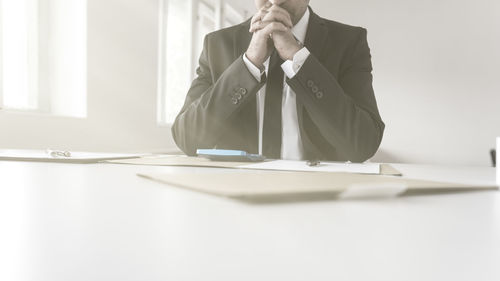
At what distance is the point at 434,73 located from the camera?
4.44 m

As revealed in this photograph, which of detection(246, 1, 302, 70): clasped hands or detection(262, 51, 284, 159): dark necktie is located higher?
detection(246, 1, 302, 70): clasped hands

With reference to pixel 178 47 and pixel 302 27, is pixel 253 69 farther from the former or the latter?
pixel 178 47

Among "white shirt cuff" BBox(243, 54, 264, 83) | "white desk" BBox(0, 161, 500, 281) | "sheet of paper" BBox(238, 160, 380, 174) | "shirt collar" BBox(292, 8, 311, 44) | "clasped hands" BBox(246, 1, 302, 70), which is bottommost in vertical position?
"sheet of paper" BBox(238, 160, 380, 174)

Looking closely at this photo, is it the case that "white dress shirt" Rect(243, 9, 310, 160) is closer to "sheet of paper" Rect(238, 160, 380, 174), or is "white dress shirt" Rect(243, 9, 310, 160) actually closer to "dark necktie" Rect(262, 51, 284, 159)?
"dark necktie" Rect(262, 51, 284, 159)

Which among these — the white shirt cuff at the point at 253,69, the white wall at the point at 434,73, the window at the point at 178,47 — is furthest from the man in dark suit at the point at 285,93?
the white wall at the point at 434,73

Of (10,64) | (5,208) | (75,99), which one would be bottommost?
(5,208)

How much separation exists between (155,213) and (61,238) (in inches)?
3.0

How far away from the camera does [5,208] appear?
29cm

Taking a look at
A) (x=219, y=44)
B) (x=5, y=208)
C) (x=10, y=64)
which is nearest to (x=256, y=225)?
(x=5, y=208)

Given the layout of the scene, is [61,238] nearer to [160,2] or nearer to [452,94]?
[160,2]

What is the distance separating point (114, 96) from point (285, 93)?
1.29 metres

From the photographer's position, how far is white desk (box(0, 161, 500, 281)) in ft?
0.55

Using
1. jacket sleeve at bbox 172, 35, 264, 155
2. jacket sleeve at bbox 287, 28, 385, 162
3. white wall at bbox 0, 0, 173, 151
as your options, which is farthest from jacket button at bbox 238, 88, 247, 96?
white wall at bbox 0, 0, 173, 151

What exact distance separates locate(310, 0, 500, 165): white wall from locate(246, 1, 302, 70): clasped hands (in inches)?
142
